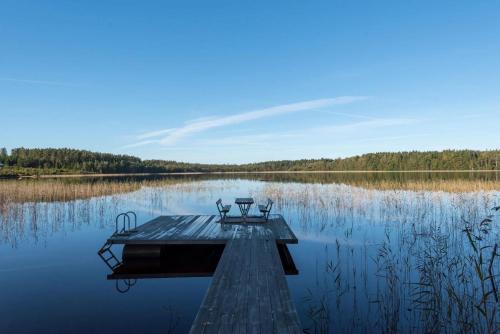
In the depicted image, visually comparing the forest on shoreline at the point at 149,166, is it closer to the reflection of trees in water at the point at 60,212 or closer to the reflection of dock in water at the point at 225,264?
the reflection of trees in water at the point at 60,212

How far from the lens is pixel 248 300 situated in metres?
4.57

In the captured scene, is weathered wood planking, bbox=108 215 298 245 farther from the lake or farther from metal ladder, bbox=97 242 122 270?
the lake

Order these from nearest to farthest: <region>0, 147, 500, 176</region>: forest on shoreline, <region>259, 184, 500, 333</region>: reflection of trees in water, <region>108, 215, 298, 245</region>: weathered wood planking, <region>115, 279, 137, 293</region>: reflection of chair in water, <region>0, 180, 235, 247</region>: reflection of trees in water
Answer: <region>259, 184, 500, 333</region>: reflection of trees in water < <region>115, 279, 137, 293</region>: reflection of chair in water < <region>108, 215, 298, 245</region>: weathered wood planking < <region>0, 180, 235, 247</region>: reflection of trees in water < <region>0, 147, 500, 176</region>: forest on shoreline

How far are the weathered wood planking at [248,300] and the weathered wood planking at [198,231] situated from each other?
72.8 inches

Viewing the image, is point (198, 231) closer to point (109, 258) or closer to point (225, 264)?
point (109, 258)

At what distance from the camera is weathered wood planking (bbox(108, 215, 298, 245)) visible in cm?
863

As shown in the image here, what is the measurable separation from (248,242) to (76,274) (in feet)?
15.8

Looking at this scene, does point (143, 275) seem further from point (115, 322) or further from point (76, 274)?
point (115, 322)

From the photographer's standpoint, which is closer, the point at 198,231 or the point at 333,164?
the point at 198,231

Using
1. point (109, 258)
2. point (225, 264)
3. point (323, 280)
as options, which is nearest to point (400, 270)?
point (323, 280)

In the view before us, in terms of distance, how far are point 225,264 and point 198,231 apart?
141 inches

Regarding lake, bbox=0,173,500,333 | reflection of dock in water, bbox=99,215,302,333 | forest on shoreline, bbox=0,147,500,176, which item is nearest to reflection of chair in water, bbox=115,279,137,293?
lake, bbox=0,173,500,333

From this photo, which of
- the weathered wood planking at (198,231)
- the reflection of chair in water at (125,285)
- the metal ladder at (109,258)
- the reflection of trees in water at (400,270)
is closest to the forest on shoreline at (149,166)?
the metal ladder at (109,258)

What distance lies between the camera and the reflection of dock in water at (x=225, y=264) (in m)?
4.02
